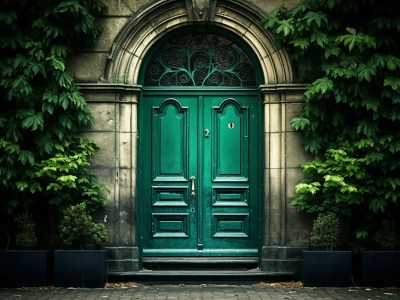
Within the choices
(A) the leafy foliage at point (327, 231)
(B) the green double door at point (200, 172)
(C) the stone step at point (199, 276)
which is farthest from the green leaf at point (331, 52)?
(C) the stone step at point (199, 276)

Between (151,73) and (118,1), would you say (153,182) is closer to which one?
(151,73)

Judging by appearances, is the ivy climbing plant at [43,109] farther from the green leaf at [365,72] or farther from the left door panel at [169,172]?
the green leaf at [365,72]

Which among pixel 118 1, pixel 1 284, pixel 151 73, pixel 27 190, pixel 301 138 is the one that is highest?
pixel 118 1

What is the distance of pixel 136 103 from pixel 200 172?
146 centimetres

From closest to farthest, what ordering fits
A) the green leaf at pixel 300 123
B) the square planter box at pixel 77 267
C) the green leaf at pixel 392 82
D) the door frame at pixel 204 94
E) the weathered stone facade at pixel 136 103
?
the green leaf at pixel 392 82 → the square planter box at pixel 77 267 → the green leaf at pixel 300 123 → the weathered stone facade at pixel 136 103 → the door frame at pixel 204 94

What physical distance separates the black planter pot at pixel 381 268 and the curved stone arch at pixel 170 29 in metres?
2.87

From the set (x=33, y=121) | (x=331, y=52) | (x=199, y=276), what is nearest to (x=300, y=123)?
(x=331, y=52)

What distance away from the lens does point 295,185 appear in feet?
39.5

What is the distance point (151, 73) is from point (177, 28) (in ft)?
2.67

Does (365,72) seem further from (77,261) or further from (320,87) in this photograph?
(77,261)

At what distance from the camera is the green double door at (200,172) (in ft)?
40.9

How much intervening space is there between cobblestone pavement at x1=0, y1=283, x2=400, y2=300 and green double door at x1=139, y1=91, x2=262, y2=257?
3.67ft

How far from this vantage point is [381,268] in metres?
11.3

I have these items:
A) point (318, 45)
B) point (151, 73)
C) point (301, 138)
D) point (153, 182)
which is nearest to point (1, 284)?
point (153, 182)
